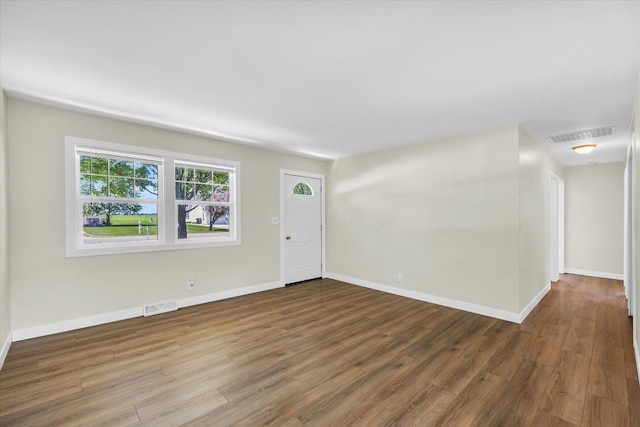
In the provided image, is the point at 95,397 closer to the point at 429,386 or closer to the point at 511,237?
the point at 429,386

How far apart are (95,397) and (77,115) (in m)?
2.98

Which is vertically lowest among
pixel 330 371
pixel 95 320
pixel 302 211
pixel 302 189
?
pixel 330 371

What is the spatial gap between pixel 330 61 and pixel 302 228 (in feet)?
12.4

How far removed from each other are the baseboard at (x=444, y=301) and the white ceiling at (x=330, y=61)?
2406mm

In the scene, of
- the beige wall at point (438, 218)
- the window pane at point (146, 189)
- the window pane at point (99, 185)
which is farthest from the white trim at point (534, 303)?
the window pane at point (99, 185)

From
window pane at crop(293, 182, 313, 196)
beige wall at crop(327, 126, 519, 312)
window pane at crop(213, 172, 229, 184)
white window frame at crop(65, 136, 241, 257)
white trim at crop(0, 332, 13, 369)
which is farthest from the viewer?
window pane at crop(293, 182, 313, 196)

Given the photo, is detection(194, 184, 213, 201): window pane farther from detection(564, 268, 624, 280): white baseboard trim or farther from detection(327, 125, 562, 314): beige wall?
detection(564, 268, 624, 280): white baseboard trim

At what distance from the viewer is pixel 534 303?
13.4 feet

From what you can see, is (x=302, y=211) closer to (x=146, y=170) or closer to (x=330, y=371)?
(x=146, y=170)

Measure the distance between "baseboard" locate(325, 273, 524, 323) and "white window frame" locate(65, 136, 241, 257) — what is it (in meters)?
2.44

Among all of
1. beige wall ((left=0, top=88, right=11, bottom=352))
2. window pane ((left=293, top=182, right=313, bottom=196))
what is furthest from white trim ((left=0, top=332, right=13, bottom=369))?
window pane ((left=293, top=182, right=313, bottom=196))

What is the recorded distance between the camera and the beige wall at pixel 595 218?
5781 mm

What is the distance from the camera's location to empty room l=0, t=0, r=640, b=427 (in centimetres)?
187

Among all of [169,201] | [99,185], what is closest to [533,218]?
[169,201]
